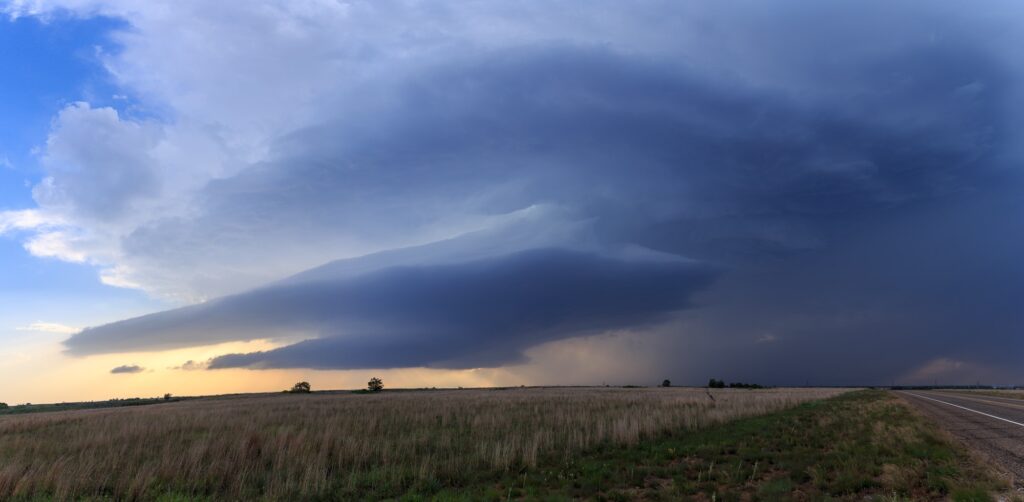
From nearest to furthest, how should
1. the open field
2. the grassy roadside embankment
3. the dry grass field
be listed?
1. the grassy roadside embankment
2. the open field
3. the dry grass field

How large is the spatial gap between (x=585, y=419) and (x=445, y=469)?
13.3m

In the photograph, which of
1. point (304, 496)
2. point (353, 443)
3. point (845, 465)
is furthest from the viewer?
point (353, 443)

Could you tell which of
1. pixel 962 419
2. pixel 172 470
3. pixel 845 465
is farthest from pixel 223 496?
pixel 962 419

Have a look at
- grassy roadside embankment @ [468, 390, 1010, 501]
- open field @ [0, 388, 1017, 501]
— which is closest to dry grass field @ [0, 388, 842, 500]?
open field @ [0, 388, 1017, 501]

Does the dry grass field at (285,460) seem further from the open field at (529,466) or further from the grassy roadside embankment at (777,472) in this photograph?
the grassy roadside embankment at (777,472)

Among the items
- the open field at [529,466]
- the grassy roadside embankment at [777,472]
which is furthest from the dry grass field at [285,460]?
the grassy roadside embankment at [777,472]

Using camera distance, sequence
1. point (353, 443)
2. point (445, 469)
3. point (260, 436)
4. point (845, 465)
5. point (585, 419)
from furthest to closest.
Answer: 1. point (585, 419)
2. point (260, 436)
3. point (353, 443)
4. point (445, 469)
5. point (845, 465)

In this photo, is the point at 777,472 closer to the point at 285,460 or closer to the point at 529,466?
the point at 529,466

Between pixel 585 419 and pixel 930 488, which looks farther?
pixel 585 419

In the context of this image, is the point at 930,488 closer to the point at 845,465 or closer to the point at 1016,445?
the point at 845,465

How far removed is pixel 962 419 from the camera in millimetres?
25531

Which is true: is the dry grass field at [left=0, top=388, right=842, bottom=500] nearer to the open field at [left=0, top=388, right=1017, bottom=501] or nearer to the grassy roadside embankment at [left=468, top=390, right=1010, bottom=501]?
the open field at [left=0, top=388, right=1017, bottom=501]

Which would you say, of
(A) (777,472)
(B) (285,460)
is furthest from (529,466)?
(B) (285,460)

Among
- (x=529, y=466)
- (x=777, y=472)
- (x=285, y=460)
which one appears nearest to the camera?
(x=777, y=472)
